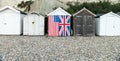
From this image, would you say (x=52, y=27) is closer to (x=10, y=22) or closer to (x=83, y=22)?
(x=83, y=22)

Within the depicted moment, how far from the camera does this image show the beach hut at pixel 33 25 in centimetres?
2295

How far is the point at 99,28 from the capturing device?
75.9 feet

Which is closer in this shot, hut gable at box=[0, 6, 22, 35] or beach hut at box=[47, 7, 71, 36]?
beach hut at box=[47, 7, 71, 36]

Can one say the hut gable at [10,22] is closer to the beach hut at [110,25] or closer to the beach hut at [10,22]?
the beach hut at [10,22]

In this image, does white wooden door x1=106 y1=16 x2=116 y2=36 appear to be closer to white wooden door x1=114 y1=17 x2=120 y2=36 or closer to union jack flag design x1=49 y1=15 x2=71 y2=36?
white wooden door x1=114 y1=17 x2=120 y2=36

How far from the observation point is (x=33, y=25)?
22984 millimetres

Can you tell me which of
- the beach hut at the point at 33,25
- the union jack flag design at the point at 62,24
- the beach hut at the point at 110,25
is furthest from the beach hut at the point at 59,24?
the beach hut at the point at 110,25

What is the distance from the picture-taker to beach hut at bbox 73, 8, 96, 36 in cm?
2259

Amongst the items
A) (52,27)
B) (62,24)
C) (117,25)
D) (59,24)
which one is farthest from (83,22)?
(117,25)

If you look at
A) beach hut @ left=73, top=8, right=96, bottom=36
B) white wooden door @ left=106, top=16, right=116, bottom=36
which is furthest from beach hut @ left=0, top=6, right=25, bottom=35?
white wooden door @ left=106, top=16, right=116, bottom=36

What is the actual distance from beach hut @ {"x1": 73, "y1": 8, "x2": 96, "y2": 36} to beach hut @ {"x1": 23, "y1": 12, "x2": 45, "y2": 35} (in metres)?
2.82

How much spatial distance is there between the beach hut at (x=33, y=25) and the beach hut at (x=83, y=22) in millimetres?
2817

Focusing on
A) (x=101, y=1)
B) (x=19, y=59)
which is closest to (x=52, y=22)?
(x=19, y=59)

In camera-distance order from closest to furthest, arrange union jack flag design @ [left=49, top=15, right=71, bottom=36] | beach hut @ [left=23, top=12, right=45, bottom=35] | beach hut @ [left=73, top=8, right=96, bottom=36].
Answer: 1. union jack flag design @ [left=49, top=15, right=71, bottom=36]
2. beach hut @ [left=73, top=8, right=96, bottom=36]
3. beach hut @ [left=23, top=12, right=45, bottom=35]
